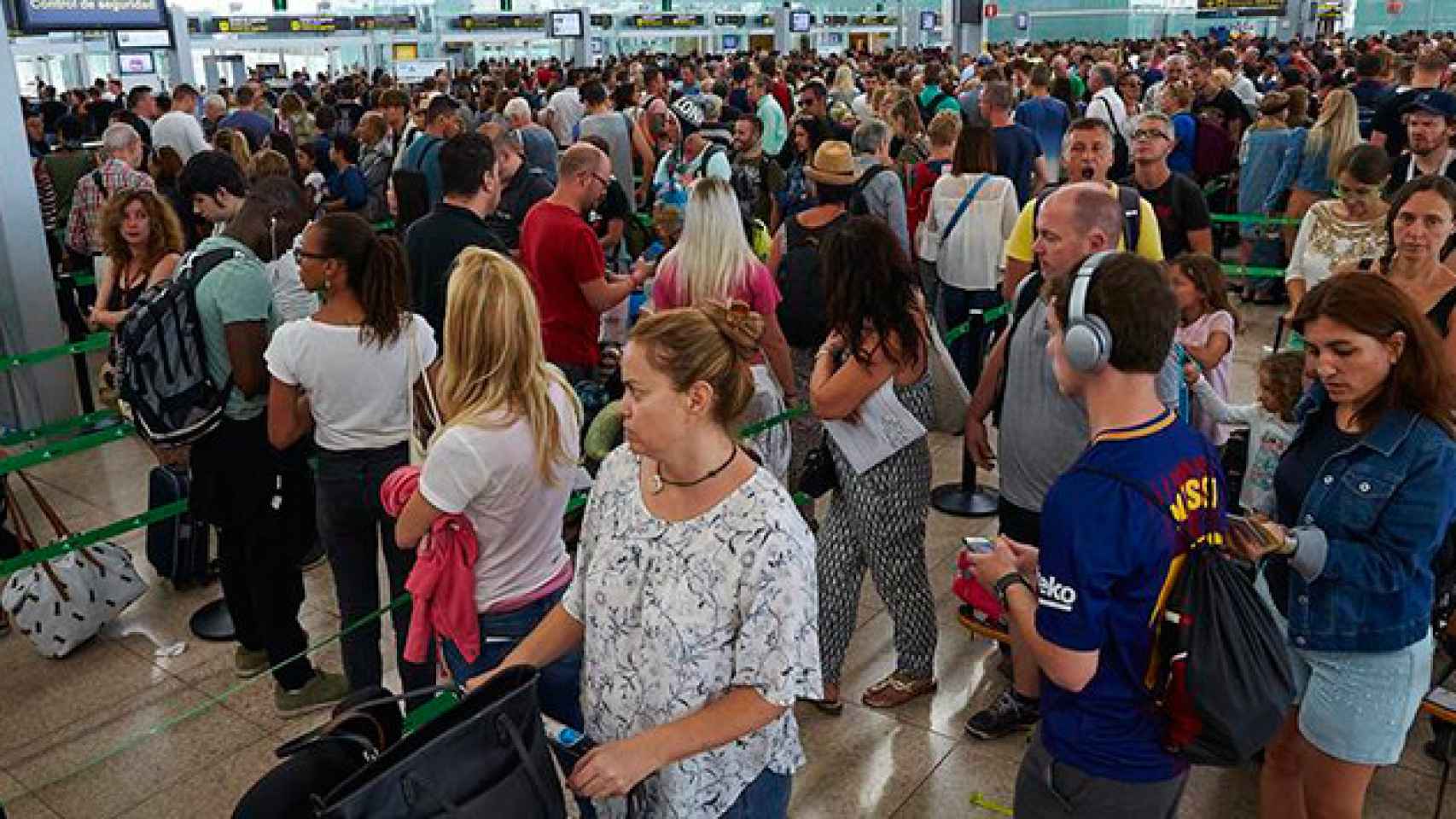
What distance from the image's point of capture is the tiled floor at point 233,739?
A: 12.0ft

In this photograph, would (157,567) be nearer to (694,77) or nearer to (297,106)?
(297,106)

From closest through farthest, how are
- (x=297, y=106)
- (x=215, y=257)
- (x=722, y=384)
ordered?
(x=722, y=384) < (x=215, y=257) < (x=297, y=106)

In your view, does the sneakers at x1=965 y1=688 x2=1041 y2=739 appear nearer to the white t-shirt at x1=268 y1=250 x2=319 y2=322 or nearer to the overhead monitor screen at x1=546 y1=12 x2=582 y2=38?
the white t-shirt at x1=268 y1=250 x2=319 y2=322

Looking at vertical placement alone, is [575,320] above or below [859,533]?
above

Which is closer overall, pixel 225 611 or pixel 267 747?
pixel 267 747

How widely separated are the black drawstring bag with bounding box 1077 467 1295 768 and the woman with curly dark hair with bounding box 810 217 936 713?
5.16ft

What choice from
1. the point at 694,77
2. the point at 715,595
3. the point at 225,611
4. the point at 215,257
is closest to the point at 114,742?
the point at 225,611

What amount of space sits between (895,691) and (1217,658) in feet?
7.17

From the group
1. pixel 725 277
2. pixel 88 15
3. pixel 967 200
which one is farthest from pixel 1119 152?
pixel 88 15

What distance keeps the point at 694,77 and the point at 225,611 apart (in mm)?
12239

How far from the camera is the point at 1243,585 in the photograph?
82.7 inches

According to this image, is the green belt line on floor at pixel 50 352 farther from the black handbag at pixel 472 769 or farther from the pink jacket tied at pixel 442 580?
the black handbag at pixel 472 769

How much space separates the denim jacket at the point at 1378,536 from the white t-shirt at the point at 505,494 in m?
1.78

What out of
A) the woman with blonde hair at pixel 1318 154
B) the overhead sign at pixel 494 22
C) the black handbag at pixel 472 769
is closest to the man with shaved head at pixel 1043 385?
the black handbag at pixel 472 769
